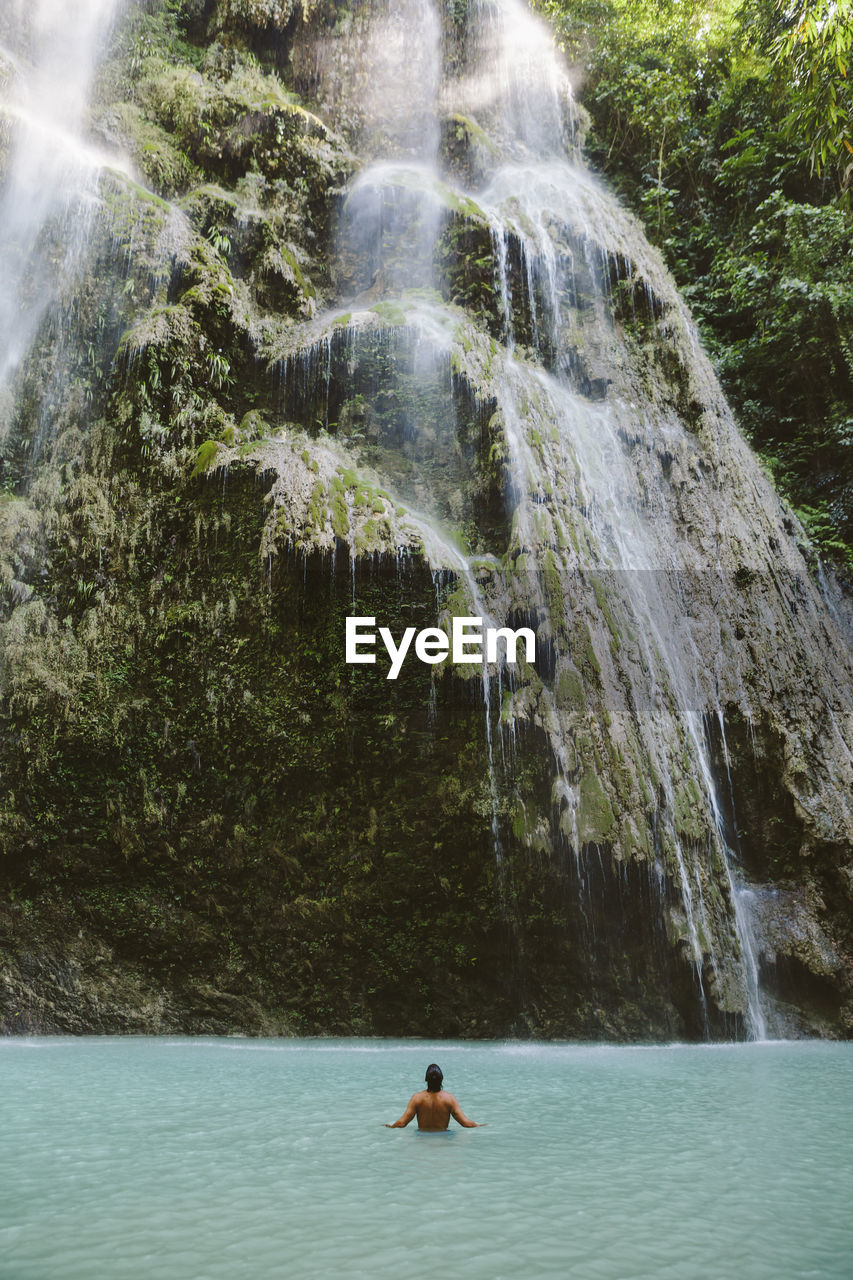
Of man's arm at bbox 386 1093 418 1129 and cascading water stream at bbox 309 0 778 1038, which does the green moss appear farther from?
man's arm at bbox 386 1093 418 1129

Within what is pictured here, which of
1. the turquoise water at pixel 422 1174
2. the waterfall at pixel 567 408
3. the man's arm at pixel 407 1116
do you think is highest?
the waterfall at pixel 567 408

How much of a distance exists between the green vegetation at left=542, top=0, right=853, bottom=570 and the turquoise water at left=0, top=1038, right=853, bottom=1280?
9912 mm

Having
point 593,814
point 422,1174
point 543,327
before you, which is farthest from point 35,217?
point 422,1174

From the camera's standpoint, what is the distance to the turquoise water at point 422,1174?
9.43ft

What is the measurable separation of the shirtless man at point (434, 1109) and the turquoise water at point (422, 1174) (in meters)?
0.07

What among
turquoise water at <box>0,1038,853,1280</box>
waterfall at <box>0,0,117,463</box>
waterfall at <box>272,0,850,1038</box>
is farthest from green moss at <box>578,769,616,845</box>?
waterfall at <box>0,0,117,463</box>

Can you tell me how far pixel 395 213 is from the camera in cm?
1370

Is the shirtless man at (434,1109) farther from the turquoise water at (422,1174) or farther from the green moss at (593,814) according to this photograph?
the green moss at (593,814)

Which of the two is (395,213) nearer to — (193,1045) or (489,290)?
(489,290)

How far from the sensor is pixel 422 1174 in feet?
12.6

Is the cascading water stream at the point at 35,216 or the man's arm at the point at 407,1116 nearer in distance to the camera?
the man's arm at the point at 407,1116

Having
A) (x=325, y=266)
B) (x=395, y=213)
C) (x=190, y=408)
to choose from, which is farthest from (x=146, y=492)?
(x=395, y=213)

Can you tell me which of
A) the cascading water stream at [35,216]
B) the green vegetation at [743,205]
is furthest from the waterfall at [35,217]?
the green vegetation at [743,205]

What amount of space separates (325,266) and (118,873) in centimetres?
1031
